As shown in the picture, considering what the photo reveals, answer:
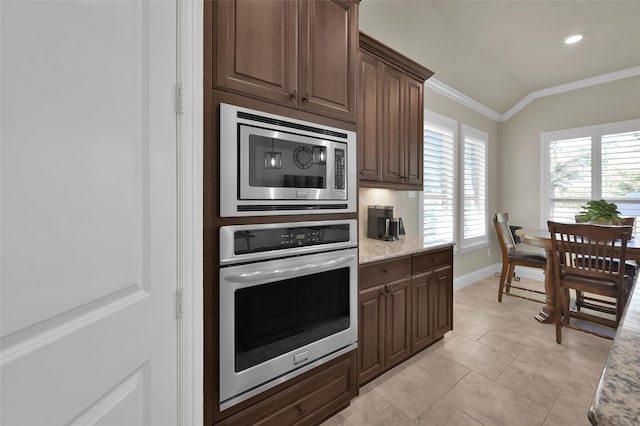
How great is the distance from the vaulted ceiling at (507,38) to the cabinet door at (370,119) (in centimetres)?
50

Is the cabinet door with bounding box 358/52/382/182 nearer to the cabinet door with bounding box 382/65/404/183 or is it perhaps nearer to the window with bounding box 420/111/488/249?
the cabinet door with bounding box 382/65/404/183

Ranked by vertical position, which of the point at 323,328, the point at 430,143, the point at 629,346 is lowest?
the point at 323,328

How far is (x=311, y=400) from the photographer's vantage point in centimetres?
155

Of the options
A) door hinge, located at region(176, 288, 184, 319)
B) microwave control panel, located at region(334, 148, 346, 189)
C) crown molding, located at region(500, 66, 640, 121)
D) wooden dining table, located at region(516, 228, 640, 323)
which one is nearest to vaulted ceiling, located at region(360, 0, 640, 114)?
crown molding, located at region(500, 66, 640, 121)

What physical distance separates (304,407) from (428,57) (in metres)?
3.37

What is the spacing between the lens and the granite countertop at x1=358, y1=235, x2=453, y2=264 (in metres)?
1.91

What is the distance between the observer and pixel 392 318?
2.05 meters

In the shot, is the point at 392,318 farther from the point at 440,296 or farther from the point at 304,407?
the point at 304,407

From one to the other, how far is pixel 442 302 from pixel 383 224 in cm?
88

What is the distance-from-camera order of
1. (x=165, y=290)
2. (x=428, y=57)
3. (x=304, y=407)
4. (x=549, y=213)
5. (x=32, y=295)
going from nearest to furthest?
(x=32, y=295) < (x=165, y=290) < (x=304, y=407) < (x=428, y=57) < (x=549, y=213)

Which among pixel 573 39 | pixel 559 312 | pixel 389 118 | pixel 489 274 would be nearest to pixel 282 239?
pixel 389 118

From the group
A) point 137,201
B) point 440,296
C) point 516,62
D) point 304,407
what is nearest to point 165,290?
point 137,201

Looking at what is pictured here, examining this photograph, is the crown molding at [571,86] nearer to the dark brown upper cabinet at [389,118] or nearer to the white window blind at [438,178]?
the white window blind at [438,178]

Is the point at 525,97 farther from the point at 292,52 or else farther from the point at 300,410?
the point at 300,410
